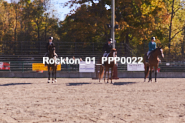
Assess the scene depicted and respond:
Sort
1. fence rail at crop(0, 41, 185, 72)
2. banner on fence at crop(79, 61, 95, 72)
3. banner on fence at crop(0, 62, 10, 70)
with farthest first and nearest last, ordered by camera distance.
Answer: fence rail at crop(0, 41, 185, 72), banner on fence at crop(0, 62, 10, 70), banner on fence at crop(79, 61, 95, 72)

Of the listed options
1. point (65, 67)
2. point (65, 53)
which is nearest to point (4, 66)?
point (65, 67)

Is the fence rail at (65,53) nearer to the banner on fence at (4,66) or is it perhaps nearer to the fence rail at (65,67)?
the fence rail at (65,67)

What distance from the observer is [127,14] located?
131 ft

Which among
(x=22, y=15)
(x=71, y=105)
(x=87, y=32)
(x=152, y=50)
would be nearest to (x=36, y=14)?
(x=22, y=15)

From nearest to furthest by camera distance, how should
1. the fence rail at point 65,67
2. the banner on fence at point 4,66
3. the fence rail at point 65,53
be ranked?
the fence rail at point 65,67 → the banner on fence at point 4,66 → the fence rail at point 65,53

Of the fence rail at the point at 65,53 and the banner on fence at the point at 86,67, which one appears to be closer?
the banner on fence at the point at 86,67

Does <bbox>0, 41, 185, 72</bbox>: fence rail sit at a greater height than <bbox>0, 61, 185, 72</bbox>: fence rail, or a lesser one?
greater

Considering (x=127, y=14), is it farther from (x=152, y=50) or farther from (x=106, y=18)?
(x=152, y=50)

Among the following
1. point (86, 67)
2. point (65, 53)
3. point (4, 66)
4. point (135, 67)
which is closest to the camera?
point (86, 67)

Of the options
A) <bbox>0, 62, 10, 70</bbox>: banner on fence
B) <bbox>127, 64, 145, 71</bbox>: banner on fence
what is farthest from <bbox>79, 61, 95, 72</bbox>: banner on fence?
<bbox>0, 62, 10, 70</bbox>: banner on fence

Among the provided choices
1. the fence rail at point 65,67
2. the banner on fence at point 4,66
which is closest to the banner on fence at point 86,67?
the fence rail at point 65,67

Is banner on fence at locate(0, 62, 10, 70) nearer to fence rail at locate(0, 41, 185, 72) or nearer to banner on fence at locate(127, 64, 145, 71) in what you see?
fence rail at locate(0, 41, 185, 72)

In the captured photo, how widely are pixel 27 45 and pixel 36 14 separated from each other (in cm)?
1992

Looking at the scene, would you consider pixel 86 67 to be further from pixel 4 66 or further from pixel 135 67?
pixel 4 66
